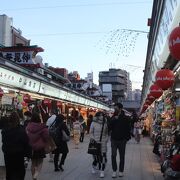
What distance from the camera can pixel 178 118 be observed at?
12.9m

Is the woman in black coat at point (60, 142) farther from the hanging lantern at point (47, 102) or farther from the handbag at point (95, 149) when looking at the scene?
the hanging lantern at point (47, 102)

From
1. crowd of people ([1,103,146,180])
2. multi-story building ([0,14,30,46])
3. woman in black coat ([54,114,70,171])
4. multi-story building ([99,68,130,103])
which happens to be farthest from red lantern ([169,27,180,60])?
multi-story building ([99,68,130,103])

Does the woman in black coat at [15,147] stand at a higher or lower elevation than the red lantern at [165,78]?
lower

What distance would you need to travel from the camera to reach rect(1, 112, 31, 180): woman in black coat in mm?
7379

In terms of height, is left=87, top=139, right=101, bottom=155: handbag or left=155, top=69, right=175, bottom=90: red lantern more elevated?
left=155, top=69, right=175, bottom=90: red lantern

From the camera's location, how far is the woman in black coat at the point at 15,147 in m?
7.38

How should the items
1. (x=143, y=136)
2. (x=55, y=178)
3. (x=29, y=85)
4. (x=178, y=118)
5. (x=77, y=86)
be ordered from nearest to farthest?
(x=55, y=178)
(x=178, y=118)
(x=29, y=85)
(x=143, y=136)
(x=77, y=86)

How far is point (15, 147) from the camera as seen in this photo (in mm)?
7363

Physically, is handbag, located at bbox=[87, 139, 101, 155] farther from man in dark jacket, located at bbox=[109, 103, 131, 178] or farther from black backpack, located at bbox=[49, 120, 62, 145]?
black backpack, located at bbox=[49, 120, 62, 145]

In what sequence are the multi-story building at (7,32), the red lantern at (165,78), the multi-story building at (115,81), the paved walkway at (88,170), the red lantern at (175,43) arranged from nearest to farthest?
the red lantern at (175,43)
the paved walkway at (88,170)
the red lantern at (165,78)
the multi-story building at (7,32)
the multi-story building at (115,81)

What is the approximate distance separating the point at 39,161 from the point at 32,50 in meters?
10.1

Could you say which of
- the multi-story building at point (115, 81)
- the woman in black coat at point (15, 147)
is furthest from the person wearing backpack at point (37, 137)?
the multi-story building at point (115, 81)

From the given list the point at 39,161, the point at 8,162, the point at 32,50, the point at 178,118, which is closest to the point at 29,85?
the point at 32,50

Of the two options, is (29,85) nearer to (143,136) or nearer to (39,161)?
(39,161)
